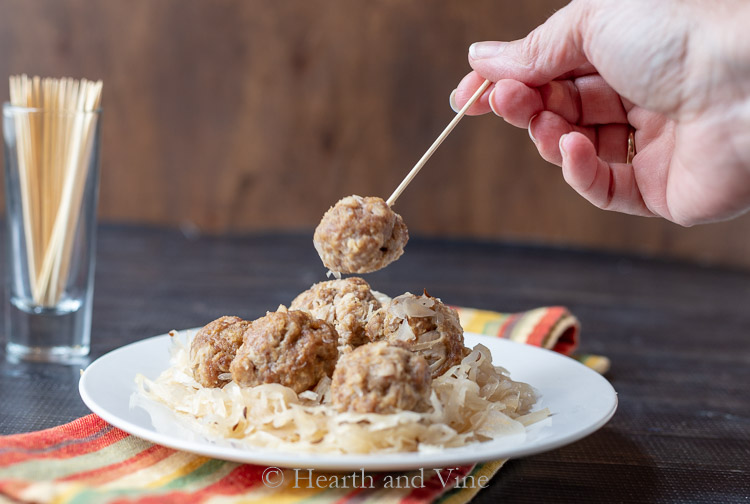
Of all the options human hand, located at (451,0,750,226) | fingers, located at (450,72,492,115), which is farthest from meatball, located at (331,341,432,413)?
fingers, located at (450,72,492,115)

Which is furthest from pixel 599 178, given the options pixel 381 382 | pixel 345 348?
pixel 381 382

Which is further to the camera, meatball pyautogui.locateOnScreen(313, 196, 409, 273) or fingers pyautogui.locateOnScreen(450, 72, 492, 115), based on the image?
fingers pyautogui.locateOnScreen(450, 72, 492, 115)

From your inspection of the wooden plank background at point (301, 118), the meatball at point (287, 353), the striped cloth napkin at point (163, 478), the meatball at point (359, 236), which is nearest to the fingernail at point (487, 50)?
the meatball at point (359, 236)

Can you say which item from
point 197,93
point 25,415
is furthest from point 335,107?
point 25,415

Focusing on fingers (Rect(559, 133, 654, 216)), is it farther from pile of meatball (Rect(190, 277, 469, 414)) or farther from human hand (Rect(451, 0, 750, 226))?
pile of meatball (Rect(190, 277, 469, 414))

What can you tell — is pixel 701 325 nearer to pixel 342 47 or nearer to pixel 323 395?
pixel 323 395
